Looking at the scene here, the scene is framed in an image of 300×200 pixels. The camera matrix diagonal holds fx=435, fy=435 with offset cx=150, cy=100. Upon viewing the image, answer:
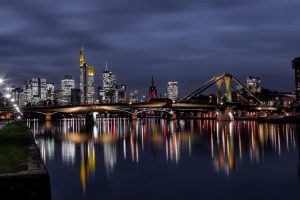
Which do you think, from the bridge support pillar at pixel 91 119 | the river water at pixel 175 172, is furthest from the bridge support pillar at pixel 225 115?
the river water at pixel 175 172

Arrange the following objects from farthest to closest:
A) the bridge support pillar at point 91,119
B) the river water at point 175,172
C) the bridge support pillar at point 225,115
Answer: the bridge support pillar at point 225,115
the bridge support pillar at point 91,119
the river water at point 175,172

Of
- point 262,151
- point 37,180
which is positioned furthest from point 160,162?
point 37,180

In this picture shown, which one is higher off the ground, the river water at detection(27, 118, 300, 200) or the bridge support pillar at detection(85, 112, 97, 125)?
the bridge support pillar at detection(85, 112, 97, 125)

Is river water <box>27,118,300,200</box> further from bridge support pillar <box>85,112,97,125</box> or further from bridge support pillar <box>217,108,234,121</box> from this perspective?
bridge support pillar <box>217,108,234,121</box>

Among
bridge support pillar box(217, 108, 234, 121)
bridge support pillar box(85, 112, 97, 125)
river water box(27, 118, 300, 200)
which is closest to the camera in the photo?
river water box(27, 118, 300, 200)

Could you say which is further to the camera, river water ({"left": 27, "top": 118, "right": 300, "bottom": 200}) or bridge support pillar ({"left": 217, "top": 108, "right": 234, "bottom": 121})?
bridge support pillar ({"left": 217, "top": 108, "right": 234, "bottom": 121})

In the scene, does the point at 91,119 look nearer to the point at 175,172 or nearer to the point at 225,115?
the point at 225,115

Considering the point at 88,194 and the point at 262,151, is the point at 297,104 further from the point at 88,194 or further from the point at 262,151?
the point at 88,194

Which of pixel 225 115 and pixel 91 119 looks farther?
pixel 225 115

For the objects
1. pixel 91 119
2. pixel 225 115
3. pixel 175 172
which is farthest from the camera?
pixel 225 115

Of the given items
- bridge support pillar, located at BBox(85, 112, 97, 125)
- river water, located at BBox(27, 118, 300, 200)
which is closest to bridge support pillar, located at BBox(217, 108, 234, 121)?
bridge support pillar, located at BBox(85, 112, 97, 125)

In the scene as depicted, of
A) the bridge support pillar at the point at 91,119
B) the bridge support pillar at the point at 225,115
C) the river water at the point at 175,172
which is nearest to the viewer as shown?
the river water at the point at 175,172

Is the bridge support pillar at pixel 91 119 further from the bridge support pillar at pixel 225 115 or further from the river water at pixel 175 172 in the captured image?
the river water at pixel 175 172

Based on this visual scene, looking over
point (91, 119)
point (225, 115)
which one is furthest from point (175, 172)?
point (225, 115)
